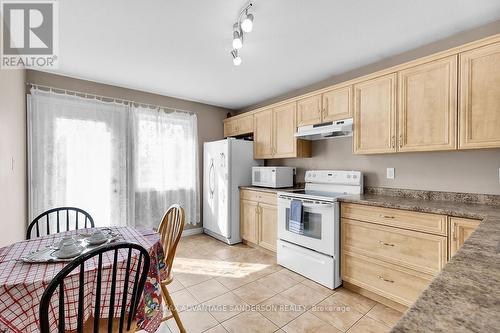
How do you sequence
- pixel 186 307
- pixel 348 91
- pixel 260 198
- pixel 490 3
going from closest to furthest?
pixel 490 3
pixel 186 307
pixel 348 91
pixel 260 198

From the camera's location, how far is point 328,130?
9.17 ft

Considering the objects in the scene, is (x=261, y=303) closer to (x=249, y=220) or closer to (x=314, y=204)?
(x=314, y=204)

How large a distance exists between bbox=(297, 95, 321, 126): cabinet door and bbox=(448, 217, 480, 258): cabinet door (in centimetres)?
174

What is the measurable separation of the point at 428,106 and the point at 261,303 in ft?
7.72

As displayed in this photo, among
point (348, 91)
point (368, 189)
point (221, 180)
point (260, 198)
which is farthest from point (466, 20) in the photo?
point (221, 180)

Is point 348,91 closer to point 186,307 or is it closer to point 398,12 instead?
point 398,12

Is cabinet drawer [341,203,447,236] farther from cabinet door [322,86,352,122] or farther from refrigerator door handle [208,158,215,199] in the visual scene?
refrigerator door handle [208,158,215,199]

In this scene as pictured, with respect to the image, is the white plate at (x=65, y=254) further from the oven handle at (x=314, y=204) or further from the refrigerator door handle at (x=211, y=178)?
the refrigerator door handle at (x=211, y=178)

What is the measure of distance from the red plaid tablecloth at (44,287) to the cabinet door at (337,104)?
7.78 feet

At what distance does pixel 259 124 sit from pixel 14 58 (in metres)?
2.97

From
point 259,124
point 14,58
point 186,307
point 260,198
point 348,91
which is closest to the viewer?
point 186,307

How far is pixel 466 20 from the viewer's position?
6.47 ft

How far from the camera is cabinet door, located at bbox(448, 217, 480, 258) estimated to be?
5.57ft

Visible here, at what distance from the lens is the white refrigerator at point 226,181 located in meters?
3.80
